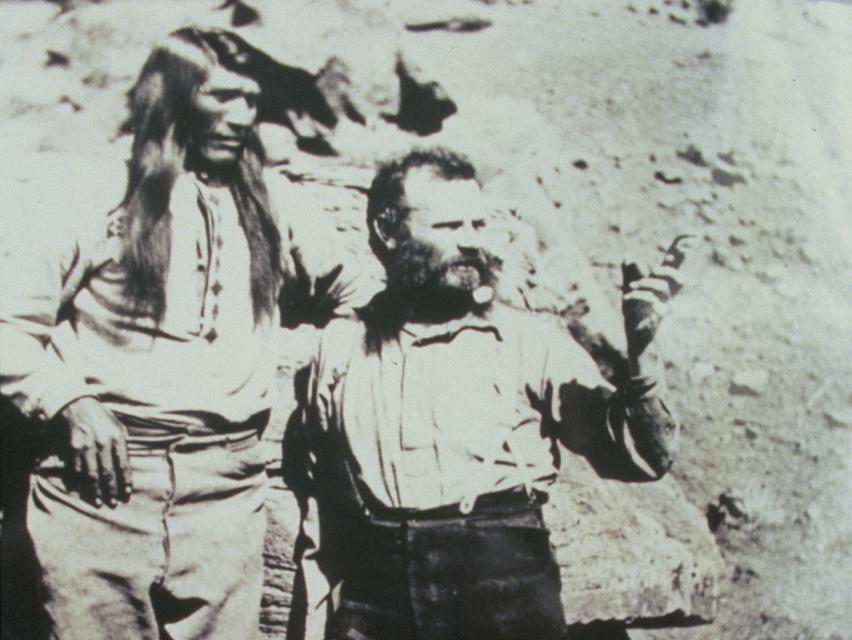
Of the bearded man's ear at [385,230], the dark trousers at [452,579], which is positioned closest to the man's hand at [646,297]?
the dark trousers at [452,579]

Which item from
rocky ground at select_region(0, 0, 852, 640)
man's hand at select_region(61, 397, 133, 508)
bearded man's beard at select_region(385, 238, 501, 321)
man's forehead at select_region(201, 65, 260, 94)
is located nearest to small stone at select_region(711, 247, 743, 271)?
rocky ground at select_region(0, 0, 852, 640)

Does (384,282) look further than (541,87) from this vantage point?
No

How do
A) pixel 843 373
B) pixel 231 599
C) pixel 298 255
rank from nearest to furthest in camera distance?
1. pixel 231 599
2. pixel 298 255
3. pixel 843 373

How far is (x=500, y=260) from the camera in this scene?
2.23 metres

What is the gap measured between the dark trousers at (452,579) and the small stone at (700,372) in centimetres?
80

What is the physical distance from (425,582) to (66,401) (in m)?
0.87

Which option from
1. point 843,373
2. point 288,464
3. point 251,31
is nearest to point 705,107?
point 843,373

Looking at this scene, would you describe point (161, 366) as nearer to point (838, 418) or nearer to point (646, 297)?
point (646, 297)

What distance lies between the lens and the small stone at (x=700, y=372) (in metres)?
2.55

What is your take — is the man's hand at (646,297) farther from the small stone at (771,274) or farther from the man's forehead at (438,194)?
the small stone at (771,274)

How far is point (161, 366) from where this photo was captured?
6.61ft

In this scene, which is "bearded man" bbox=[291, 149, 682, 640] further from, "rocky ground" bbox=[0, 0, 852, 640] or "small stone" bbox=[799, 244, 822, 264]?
"small stone" bbox=[799, 244, 822, 264]

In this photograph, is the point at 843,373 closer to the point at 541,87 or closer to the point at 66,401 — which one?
the point at 541,87

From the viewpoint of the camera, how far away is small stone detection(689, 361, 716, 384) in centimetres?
255
